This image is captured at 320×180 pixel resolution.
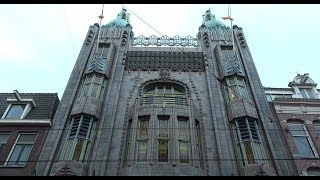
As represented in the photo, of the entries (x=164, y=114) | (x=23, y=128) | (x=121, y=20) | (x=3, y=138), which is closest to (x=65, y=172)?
(x=23, y=128)

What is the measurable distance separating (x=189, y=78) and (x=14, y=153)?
14206 millimetres

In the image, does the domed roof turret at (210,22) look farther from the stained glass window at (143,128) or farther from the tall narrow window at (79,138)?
the tall narrow window at (79,138)

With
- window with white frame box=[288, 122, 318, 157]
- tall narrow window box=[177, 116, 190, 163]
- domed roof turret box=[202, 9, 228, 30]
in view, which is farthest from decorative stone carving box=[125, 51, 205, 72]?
window with white frame box=[288, 122, 318, 157]

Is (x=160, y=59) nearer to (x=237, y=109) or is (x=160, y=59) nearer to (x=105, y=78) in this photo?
(x=105, y=78)

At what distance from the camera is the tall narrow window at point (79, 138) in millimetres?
21016

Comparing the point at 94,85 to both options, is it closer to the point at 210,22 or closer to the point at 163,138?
the point at 163,138

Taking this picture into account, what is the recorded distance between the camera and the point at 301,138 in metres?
23.4

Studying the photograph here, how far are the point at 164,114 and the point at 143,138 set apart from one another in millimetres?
2238

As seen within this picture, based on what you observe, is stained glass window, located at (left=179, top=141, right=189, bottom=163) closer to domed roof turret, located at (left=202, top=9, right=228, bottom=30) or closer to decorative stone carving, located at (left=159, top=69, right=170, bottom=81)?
decorative stone carving, located at (left=159, top=69, right=170, bottom=81)

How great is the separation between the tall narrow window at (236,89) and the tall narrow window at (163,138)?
215 inches

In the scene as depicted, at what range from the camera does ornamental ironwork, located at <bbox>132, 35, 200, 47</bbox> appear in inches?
1281

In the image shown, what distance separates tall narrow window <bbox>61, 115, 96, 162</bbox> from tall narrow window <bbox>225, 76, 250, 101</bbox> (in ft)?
33.2

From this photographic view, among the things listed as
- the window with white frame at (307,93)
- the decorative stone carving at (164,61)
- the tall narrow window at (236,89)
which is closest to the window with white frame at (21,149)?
the decorative stone carving at (164,61)

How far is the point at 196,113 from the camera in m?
A: 24.3
